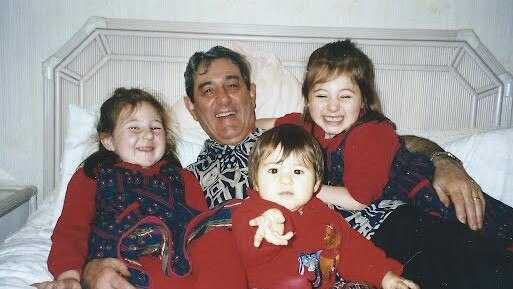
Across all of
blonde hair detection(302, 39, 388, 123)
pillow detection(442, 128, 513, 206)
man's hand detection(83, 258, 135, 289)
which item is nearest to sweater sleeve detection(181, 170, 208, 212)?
man's hand detection(83, 258, 135, 289)

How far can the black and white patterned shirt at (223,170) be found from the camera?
1591mm

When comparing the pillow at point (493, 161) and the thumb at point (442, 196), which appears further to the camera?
the pillow at point (493, 161)

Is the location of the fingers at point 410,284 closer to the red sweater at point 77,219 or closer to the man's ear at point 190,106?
the red sweater at point 77,219

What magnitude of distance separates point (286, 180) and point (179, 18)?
5.31 ft

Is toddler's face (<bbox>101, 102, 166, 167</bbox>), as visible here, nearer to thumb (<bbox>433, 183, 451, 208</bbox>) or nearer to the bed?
the bed

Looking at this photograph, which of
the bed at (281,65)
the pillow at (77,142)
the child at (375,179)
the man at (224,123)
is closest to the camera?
the child at (375,179)

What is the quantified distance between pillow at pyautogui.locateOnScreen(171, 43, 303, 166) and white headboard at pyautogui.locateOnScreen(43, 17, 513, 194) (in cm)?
23

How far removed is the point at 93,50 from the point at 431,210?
204cm

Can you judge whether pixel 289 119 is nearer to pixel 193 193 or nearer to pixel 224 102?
pixel 224 102

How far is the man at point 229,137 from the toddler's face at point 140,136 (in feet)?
0.79

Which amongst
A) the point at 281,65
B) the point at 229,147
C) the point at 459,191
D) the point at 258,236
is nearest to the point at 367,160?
the point at 459,191

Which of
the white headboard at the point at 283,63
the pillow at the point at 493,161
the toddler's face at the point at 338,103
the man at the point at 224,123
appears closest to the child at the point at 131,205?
the man at the point at 224,123

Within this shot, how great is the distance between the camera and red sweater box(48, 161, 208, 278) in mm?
1275

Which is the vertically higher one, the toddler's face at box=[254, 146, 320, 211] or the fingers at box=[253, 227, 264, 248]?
the toddler's face at box=[254, 146, 320, 211]
